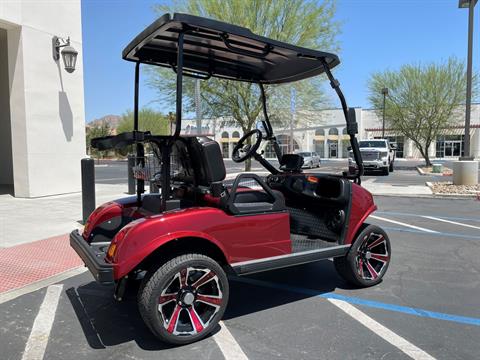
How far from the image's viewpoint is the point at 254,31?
14.6 metres

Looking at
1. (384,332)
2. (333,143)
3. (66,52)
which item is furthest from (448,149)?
(384,332)

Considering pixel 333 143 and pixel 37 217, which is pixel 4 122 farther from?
pixel 333 143

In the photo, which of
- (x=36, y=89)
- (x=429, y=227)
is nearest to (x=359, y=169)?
(x=429, y=227)

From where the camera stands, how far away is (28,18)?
34.5 ft

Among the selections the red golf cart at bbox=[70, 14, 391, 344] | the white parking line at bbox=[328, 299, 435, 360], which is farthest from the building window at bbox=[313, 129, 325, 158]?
the white parking line at bbox=[328, 299, 435, 360]

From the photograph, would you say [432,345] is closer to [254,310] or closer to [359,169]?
[254,310]

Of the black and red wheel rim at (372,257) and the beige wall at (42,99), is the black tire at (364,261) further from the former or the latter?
the beige wall at (42,99)

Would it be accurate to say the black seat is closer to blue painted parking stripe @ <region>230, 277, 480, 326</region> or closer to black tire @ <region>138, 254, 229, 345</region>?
black tire @ <region>138, 254, 229, 345</region>

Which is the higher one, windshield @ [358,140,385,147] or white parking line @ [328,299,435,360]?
windshield @ [358,140,385,147]

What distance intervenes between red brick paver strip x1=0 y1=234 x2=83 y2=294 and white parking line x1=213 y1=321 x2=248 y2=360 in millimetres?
2518

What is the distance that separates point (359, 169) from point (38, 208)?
301 inches

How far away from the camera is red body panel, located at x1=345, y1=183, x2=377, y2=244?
4237 millimetres

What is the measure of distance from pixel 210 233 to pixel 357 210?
5.72 feet

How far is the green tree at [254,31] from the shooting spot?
1436 cm
